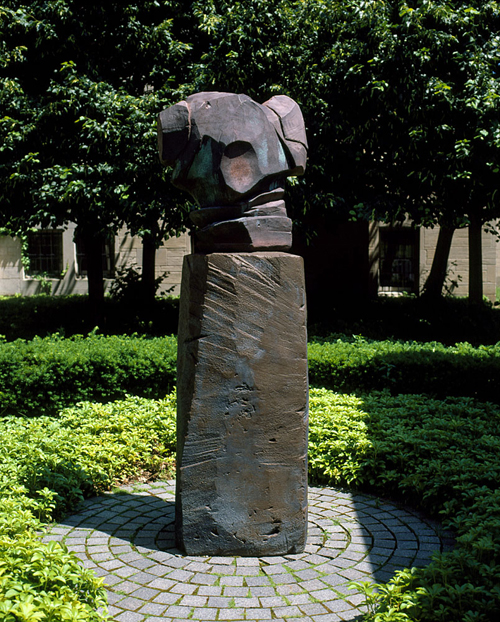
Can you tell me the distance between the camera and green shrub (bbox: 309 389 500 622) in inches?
115

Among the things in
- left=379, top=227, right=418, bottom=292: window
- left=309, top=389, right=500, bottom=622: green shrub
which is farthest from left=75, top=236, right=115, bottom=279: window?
left=309, top=389, right=500, bottom=622: green shrub

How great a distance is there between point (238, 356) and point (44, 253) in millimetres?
19310

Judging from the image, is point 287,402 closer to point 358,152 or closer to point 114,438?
point 114,438

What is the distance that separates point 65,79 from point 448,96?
593 centimetres

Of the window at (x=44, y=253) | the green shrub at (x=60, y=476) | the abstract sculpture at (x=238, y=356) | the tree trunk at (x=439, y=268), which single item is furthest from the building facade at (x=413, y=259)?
the abstract sculpture at (x=238, y=356)

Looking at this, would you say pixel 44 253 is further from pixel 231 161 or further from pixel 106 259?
pixel 231 161

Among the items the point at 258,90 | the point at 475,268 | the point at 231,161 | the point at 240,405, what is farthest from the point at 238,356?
the point at 475,268

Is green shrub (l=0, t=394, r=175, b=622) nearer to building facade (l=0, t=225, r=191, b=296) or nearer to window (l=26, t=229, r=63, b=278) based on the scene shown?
building facade (l=0, t=225, r=191, b=296)

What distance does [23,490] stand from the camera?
167 inches

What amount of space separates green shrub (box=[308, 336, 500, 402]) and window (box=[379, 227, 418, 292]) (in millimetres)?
11870

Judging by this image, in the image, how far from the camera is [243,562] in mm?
3785

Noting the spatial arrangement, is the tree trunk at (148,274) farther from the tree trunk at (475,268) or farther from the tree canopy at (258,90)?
the tree trunk at (475,268)

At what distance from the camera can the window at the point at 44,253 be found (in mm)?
21500

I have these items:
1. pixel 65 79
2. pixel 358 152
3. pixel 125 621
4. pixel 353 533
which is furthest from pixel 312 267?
pixel 125 621
